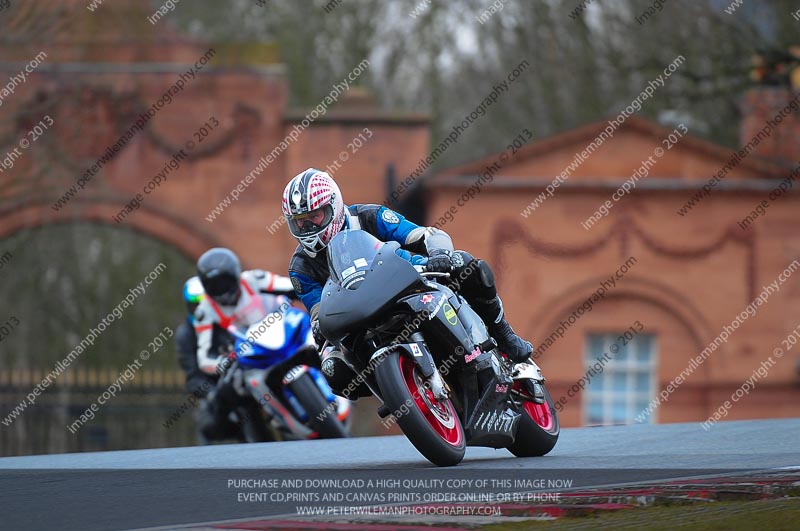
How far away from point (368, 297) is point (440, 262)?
0.55 meters

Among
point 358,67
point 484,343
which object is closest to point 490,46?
point 358,67

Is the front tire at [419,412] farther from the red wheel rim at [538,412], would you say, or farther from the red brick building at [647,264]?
the red brick building at [647,264]

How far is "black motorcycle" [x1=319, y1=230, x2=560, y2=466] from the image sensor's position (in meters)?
7.54

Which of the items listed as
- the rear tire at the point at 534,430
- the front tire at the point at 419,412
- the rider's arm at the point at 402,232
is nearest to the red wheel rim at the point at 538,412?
the rear tire at the point at 534,430

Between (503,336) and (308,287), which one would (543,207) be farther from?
(308,287)

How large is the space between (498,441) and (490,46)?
29.4 metres

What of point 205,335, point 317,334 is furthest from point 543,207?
point 317,334

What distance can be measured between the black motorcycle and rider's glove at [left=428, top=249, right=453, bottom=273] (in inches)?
2.9

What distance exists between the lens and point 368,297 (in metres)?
7.55

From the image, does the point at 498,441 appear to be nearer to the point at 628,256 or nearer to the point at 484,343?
the point at 484,343

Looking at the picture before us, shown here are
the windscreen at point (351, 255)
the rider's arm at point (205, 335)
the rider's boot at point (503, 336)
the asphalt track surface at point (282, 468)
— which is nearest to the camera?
the asphalt track surface at point (282, 468)

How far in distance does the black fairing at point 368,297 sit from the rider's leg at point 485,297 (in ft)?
1.34

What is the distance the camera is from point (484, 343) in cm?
820

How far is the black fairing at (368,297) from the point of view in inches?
297
